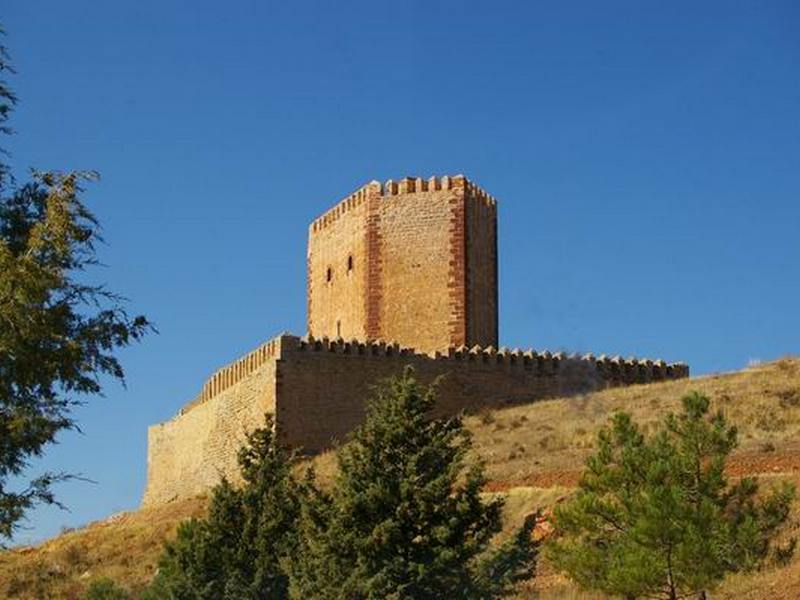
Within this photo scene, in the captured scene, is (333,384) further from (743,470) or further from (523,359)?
(743,470)

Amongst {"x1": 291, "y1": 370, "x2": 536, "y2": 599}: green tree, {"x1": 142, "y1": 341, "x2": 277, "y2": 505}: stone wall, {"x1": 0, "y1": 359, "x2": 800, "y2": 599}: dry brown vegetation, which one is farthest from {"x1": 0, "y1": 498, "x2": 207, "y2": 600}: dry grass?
{"x1": 291, "y1": 370, "x2": 536, "y2": 599}: green tree

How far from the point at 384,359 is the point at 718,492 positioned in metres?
17.2

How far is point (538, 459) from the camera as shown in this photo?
2689 centimetres

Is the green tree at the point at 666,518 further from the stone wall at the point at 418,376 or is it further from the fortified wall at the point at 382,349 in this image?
the fortified wall at the point at 382,349

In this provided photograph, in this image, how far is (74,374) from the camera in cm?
1381

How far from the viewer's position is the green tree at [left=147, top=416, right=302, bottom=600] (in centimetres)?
1816

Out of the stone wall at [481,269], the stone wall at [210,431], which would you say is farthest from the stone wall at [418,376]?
the stone wall at [481,269]

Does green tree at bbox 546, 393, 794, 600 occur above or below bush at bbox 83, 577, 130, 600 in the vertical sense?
above

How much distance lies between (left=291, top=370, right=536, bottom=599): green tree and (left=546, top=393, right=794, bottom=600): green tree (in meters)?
1.28

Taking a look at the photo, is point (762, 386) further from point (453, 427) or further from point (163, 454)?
point (163, 454)

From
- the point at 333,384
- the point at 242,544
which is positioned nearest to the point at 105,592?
the point at 242,544

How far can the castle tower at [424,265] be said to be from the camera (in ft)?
122

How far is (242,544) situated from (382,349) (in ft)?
50.4

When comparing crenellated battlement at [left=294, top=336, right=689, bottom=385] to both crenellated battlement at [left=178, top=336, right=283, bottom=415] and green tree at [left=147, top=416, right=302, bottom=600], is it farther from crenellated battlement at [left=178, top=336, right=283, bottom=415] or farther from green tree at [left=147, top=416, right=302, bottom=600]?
green tree at [left=147, top=416, right=302, bottom=600]
